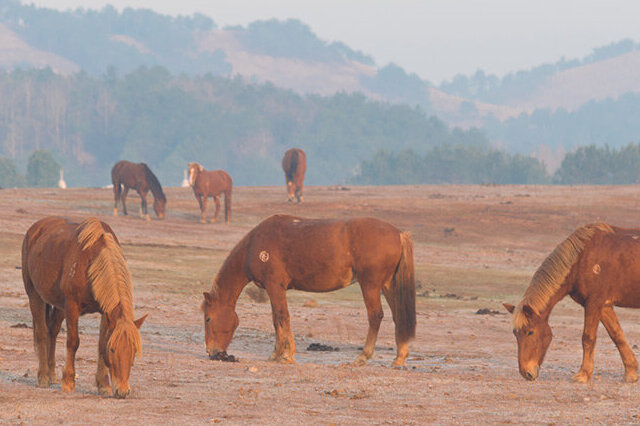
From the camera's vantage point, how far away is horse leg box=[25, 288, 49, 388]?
10891 mm

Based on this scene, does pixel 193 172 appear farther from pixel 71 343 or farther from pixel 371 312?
pixel 71 343

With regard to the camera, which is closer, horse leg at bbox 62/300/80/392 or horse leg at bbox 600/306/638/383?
horse leg at bbox 62/300/80/392

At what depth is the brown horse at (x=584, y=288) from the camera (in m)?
12.1

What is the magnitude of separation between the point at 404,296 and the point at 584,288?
2.66 meters

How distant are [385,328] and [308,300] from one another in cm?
420

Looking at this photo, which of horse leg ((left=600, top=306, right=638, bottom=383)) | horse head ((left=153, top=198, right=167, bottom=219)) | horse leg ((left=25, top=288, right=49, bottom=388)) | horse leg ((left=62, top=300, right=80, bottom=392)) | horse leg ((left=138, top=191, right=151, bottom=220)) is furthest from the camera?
horse head ((left=153, top=198, right=167, bottom=219))

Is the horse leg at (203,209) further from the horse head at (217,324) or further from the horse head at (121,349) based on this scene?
the horse head at (121,349)

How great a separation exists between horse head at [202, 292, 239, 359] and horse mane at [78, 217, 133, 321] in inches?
132

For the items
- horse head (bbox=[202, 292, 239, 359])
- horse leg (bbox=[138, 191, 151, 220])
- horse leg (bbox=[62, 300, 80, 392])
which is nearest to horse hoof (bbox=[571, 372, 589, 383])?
horse head (bbox=[202, 292, 239, 359])

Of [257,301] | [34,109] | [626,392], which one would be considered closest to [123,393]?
[626,392]

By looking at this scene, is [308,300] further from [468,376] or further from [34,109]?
[34,109]

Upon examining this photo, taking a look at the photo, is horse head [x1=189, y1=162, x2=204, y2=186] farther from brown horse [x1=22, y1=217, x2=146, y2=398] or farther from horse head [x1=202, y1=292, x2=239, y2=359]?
brown horse [x1=22, y1=217, x2=146, y2=398]

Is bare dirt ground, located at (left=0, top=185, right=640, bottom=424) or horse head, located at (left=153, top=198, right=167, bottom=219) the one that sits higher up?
horse head, located at (left=153, top=198, right=167, bottom=219)

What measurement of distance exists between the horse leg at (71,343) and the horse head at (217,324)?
3.13 metres
